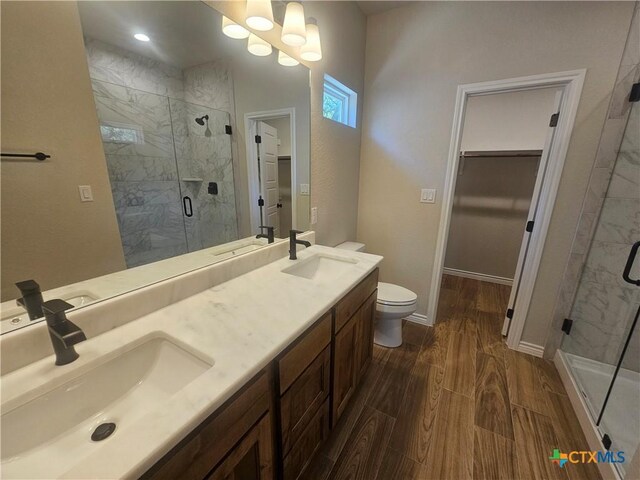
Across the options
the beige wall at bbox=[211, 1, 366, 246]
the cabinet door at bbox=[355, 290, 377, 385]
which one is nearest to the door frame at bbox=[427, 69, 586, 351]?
the beige wall at bbox=[211, 1, 366, 246]

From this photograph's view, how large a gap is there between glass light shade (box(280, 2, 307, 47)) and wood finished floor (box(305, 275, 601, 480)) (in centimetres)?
210

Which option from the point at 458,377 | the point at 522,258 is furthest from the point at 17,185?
the point at 522,258

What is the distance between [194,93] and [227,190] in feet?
1.38

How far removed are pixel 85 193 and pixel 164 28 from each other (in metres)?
0.71

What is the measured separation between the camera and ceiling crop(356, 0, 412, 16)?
2035mm

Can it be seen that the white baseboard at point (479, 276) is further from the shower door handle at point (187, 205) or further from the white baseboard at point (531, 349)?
the shower door handle at point (187, 205)

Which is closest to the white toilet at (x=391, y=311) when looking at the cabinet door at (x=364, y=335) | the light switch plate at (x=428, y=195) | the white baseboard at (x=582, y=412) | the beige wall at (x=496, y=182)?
the cabinet door at (x=364, y=335)

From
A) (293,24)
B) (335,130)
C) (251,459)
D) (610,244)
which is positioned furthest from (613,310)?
(293,24)

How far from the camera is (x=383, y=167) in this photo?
2.44 meters

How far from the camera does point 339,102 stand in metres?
2.23

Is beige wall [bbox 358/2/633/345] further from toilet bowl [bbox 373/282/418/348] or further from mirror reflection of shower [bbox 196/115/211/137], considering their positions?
mirror reflection of shower [bbox 196/115/211/137]

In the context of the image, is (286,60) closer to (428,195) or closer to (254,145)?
(254,145)

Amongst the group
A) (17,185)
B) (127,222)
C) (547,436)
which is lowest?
(547,436)

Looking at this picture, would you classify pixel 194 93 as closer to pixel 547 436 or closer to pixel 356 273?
pixel 356 273
